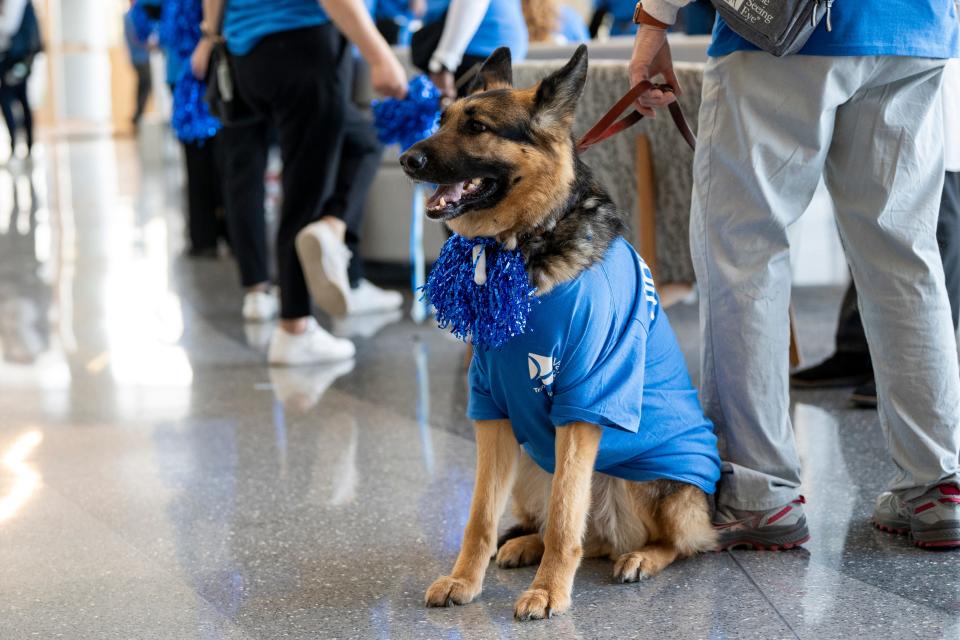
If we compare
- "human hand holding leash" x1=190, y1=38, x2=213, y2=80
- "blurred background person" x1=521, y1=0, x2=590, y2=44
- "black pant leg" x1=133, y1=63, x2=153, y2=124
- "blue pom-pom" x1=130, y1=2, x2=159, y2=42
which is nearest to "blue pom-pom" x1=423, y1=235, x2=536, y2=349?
"human hand holding leash" x1=190, y1=38, x2=213, y2=80

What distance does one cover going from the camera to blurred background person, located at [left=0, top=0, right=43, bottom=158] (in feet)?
35.2

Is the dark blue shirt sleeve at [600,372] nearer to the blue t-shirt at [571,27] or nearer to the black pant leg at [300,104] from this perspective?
the black pant leg at [300,104]

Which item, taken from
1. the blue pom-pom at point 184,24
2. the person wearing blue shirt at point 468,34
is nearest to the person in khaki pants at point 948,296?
the person wearing blue shirt at point 468,34

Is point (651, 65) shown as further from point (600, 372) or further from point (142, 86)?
point (142, 86)

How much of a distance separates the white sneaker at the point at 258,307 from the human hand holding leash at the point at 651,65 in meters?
2.63

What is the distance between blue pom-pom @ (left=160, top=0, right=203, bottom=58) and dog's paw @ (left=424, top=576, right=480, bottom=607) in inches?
122

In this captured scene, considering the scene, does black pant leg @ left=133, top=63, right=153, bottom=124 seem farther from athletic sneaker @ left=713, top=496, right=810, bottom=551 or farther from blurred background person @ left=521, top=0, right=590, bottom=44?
athletic sneaker @ left=713, top=496, right=810, bottom=551

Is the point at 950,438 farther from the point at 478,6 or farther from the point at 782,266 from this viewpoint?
the point at 478,6

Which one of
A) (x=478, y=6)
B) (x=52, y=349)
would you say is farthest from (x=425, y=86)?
(x=52, y=349)

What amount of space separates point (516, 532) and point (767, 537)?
1.63 feet

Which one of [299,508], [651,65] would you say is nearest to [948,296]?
[651,65]

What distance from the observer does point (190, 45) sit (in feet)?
14.9

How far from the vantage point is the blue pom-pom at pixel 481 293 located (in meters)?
1.95

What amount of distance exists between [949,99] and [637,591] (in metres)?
1.33
